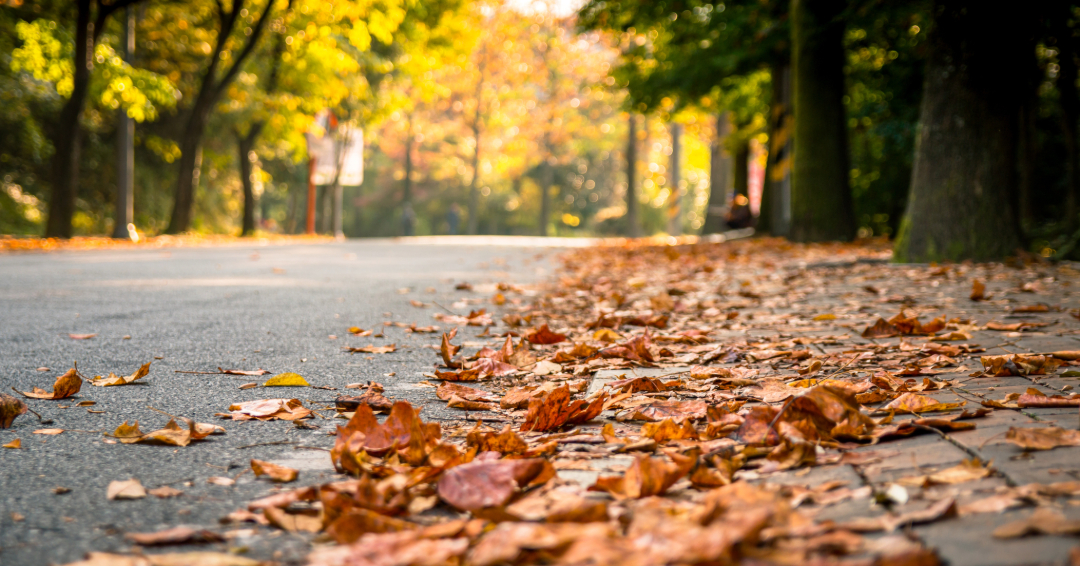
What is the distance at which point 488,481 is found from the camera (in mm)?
1759

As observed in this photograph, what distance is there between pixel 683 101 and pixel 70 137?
11835 millimetres

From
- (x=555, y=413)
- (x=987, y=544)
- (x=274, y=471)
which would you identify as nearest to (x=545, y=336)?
(x=555, y=413)

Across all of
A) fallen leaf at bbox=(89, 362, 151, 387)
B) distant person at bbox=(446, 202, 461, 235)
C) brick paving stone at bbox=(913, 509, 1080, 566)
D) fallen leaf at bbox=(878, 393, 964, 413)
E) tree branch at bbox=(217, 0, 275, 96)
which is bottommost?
fallen leaf at bbox=(89, 362, 151, 387)

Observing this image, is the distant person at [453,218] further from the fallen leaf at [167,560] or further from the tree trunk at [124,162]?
the fallen leaf at [167,560]

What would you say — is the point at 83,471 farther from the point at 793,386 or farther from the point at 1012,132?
the point at 1012,132

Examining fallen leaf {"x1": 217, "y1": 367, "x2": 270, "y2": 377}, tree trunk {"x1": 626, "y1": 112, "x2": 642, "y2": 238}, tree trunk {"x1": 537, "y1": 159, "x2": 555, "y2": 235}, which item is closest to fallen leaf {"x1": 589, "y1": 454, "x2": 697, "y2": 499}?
fallen leaf {"x1": 217, "y1": 367, "x2": 270, "y2": 377}

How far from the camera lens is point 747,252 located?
12.0 meters

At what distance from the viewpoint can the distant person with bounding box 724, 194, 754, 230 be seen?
20688 mm

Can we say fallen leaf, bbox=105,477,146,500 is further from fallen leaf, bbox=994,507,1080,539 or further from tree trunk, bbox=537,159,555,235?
tree trunk, bbox=537,159,555,235

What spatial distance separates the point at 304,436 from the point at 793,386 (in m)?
1.52

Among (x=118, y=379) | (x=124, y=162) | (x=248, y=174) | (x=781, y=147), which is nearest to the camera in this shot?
(x=118, y=379)

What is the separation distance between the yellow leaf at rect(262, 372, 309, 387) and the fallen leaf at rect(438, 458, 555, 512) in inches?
54.2

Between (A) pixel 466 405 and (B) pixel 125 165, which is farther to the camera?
(B) pixel 125 165

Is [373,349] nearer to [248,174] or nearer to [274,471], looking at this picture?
[274,471]
